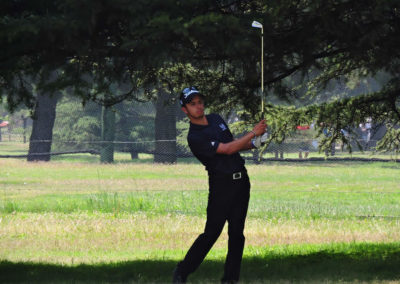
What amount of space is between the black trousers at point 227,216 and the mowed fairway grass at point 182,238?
109cm

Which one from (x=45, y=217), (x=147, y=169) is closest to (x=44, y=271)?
(x=45, y=217)

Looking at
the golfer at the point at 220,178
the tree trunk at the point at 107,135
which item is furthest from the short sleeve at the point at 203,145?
the tree trunk at the point at 107,135

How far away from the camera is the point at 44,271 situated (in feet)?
30.9

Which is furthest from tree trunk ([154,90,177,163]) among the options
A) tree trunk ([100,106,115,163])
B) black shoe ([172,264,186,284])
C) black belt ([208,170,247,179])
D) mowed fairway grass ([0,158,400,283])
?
black belt ([208,170,247,179])

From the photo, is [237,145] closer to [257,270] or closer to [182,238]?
[257,270]

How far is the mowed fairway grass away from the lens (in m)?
9.12

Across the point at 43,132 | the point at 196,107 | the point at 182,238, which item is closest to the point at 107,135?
the point at 43,132

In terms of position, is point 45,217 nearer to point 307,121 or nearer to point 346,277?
point 307,121

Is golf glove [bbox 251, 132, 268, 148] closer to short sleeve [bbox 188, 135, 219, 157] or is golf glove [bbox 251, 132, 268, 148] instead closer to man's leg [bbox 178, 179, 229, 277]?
short sleeve [bbox 188, 135, 219, 157]

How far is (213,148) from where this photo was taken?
6785 millimetres

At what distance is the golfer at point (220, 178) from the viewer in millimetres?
6781

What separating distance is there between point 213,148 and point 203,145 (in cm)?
10

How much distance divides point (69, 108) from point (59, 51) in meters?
41.1

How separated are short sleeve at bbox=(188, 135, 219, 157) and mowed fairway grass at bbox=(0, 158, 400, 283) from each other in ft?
5.86
